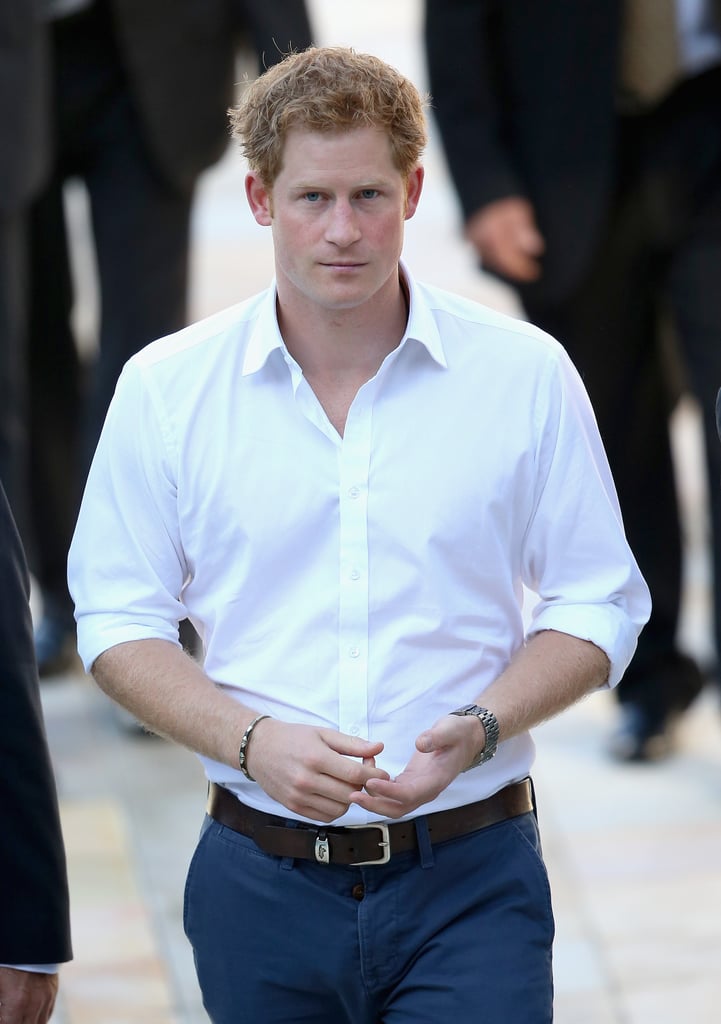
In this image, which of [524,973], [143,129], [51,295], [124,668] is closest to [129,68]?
[143,129]

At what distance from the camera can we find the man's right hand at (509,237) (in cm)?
385

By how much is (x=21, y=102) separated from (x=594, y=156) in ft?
3.94

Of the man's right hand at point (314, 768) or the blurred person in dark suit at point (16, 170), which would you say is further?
the blurred person in dark suit at point (16, 170)

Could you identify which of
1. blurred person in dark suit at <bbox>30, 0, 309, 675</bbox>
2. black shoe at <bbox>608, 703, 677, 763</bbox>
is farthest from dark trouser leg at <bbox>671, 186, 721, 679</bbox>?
blurred person in dark suit at <bbox>30, 0, 309, 675</bbox>

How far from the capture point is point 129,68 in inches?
156

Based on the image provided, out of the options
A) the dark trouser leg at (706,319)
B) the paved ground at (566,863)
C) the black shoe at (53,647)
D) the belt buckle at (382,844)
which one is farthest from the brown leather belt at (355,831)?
the black shoe at (53,647)

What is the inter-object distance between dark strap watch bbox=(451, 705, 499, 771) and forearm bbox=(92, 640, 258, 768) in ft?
0.79

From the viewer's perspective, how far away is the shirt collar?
208 cm

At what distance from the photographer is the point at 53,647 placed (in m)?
4.60

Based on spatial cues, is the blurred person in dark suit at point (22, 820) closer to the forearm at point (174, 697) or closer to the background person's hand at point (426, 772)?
the forearm at point (174, 697)

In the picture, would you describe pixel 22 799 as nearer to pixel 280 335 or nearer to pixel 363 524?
pixel 363 524

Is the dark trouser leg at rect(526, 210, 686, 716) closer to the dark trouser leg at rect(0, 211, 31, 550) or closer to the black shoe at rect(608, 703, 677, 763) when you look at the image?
the black shoe at rect(608, 703, 677, 763)

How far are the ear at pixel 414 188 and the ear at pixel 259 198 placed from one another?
0.16 m

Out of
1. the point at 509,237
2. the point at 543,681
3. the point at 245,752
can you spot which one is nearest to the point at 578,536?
the point at 543,681
